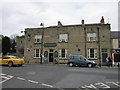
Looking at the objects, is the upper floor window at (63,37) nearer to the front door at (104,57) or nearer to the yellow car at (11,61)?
the front door at (104,57)

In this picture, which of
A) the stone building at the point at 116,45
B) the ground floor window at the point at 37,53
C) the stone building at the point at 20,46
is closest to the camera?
the stone building at the point at 116,45

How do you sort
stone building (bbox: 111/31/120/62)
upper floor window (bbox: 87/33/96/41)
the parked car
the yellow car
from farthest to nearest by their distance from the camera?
upper floor window (bbox: 87/33/96/41) → stone building (bbox: 111/31/120/62) → the parked car → the yellow car

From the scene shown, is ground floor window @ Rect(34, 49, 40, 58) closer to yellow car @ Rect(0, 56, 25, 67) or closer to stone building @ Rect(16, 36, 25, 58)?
yellow car @ Rect(0, 56, 25, 67)

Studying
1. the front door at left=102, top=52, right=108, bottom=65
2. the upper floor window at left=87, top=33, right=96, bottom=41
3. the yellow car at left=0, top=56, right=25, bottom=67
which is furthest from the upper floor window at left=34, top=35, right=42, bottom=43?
the front door at left=102, top=52, right=108, bottom=65

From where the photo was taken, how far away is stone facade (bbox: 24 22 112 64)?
25828 mm

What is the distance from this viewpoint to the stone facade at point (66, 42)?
25.8 meters

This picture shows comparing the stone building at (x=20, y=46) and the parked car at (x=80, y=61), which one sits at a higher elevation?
the stone building at (x=20, y=46)

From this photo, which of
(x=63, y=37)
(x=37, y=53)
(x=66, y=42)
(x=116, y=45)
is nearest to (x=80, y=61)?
(x=66, y=42)

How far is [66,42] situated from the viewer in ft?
90.2

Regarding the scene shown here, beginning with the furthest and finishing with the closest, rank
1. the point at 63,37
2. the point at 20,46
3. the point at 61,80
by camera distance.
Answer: the point at 20,46, the point at 63,37, the point at 61,80

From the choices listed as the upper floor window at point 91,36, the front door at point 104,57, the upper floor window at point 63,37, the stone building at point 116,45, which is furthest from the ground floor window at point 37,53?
the stone building at point 116,45

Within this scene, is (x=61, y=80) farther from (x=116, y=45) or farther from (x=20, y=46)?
(x=20, y=46)

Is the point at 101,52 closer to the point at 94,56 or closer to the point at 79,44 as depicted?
the point at 94,56

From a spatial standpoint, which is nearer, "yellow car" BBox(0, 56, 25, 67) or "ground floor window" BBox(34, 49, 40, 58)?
"yellow car" BBox(0, 56, 25, 67)
